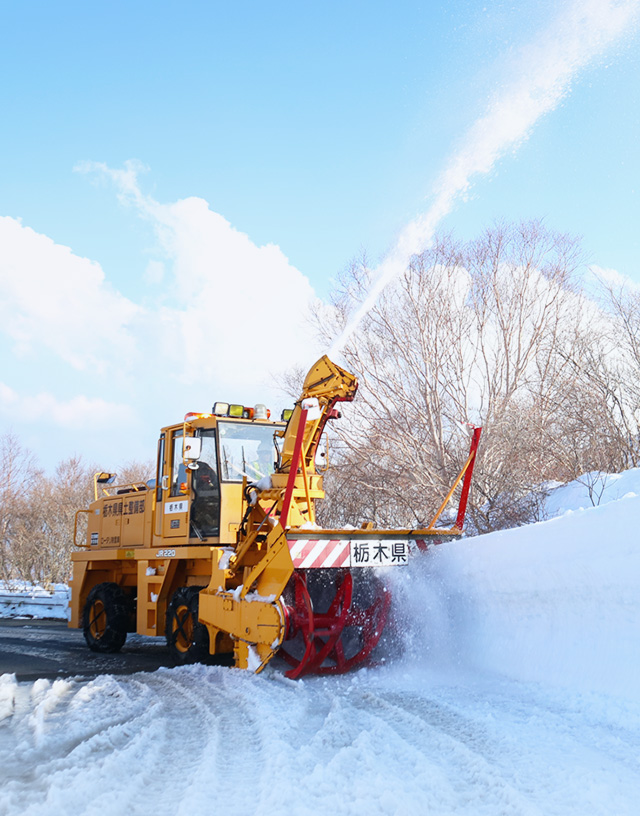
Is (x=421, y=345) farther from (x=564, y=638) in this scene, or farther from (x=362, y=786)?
(x=362, y=786)

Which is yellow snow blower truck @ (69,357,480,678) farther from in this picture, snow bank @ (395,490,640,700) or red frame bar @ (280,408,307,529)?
snow bank @ (395,490,640,700)

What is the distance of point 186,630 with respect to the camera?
8031 millimetres

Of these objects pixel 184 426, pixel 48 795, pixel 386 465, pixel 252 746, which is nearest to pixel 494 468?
pixel 386 465

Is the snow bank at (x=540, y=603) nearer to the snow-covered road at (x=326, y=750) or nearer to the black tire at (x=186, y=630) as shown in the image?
the snow-covered road at (x=326, y=750)

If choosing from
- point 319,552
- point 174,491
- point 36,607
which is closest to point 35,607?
point 36,607

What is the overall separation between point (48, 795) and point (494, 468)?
12.5m

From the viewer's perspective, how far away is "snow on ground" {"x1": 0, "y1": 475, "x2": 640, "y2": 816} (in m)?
3.35

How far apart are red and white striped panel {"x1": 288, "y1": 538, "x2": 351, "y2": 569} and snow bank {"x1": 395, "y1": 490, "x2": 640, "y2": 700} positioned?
0.92 metres

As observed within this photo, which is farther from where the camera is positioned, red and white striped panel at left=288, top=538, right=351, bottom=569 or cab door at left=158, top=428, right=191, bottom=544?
cab door at left=158, top=428, right=191, bottom=544

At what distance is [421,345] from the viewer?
1638 centimetres

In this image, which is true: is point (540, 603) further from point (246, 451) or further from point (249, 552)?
point (246, 451)

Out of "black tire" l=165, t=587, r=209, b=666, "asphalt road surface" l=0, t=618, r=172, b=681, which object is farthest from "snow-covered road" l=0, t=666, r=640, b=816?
"asphalt road surface" l=0, t=618, r=172, b=681

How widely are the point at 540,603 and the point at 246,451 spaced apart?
4.06 m

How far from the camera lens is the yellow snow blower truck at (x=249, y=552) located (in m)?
6.59
